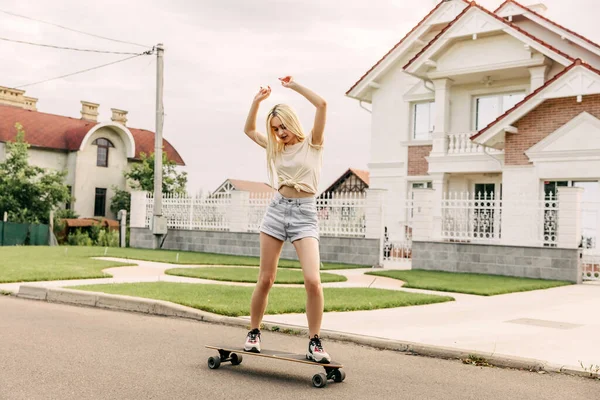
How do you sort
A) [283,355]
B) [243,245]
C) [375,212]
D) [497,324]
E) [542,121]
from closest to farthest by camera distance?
[283,355] → [497,324] → [375,212] → [542,121] → [243,245]

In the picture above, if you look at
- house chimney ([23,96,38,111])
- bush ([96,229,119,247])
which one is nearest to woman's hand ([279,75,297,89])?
bush ([96,229,119,247])

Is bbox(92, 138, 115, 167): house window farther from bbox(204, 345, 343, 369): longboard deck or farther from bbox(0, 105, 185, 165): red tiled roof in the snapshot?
bbox(204, 345, 343, 369): longboard deck

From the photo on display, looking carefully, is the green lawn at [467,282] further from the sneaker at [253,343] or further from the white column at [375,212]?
the sneaker at [253,343]

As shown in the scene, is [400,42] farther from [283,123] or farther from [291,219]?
[291,219]

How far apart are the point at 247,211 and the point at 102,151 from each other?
20.9m

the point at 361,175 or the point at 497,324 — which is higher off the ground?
the point at 361,175

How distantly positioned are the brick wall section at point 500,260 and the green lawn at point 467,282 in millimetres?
375

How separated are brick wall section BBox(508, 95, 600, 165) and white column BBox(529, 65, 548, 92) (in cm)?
249

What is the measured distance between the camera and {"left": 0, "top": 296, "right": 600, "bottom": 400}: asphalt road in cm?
489

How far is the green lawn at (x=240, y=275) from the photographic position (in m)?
12.9

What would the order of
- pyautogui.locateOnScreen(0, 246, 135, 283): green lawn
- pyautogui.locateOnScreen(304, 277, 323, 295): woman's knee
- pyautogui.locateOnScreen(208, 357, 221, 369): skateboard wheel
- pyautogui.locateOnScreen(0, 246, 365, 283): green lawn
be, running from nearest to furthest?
pyautogui.locateOnScreen(304, 277, 323, 295): woman's knee < pyautogui.locateOnScreen(208, 357, 221, 369): skateboard wheel < pyautogui.locateOnScreen(0, 246, 135, 283): green lawn < pyautogui.locateOnScreen(0, 246, 365, 283): green lawn

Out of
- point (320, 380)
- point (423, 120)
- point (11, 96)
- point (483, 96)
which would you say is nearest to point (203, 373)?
point (320, 380)

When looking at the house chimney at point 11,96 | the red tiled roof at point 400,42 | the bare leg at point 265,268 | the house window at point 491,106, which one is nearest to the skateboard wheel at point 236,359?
the bare leg at point 265,268

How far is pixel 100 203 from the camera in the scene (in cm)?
3966
